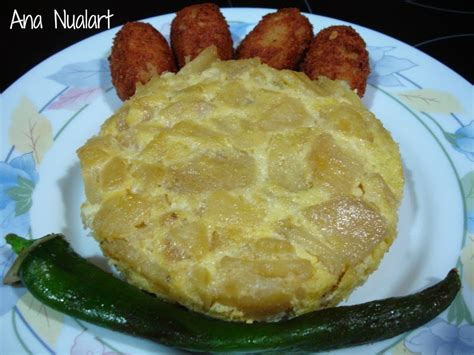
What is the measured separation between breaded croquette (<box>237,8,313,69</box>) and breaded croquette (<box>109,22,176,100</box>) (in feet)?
1.98

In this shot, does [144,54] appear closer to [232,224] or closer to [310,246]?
[232,224]

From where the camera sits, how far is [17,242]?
2848 millimetres

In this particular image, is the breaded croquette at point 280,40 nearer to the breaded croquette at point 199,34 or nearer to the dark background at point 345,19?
the breaded croquette at point 199,34

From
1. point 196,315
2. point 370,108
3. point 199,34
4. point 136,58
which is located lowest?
point 196,315

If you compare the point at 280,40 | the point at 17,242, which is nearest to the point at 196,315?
the point at 17,242

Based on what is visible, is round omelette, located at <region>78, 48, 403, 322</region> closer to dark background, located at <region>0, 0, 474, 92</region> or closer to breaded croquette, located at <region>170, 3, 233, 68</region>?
breaded croquette, located at <region>170, 3, 233, 68</region>

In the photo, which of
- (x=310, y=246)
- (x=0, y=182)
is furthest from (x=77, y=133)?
(x=310, y=246)

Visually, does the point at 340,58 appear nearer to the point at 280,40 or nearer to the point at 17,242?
the point at 280,40

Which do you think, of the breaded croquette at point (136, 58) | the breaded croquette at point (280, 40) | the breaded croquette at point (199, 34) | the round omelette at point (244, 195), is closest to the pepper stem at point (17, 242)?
the round omelette at point (244, 195)

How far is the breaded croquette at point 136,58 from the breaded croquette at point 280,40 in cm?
60

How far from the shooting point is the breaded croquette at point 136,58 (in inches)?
147

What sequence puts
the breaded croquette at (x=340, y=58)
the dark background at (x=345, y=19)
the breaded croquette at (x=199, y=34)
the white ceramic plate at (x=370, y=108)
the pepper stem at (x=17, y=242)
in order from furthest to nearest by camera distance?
the dark background at (x=345, y=19), the breaded croquette at (x=199, y=34), the breaded croquette at (x=340, y=58), the pepper stem at (x=17, y=242), the white ceramic plate at (x=370, y=108)

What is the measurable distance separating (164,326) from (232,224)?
22.5 inches

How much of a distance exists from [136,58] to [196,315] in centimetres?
195
